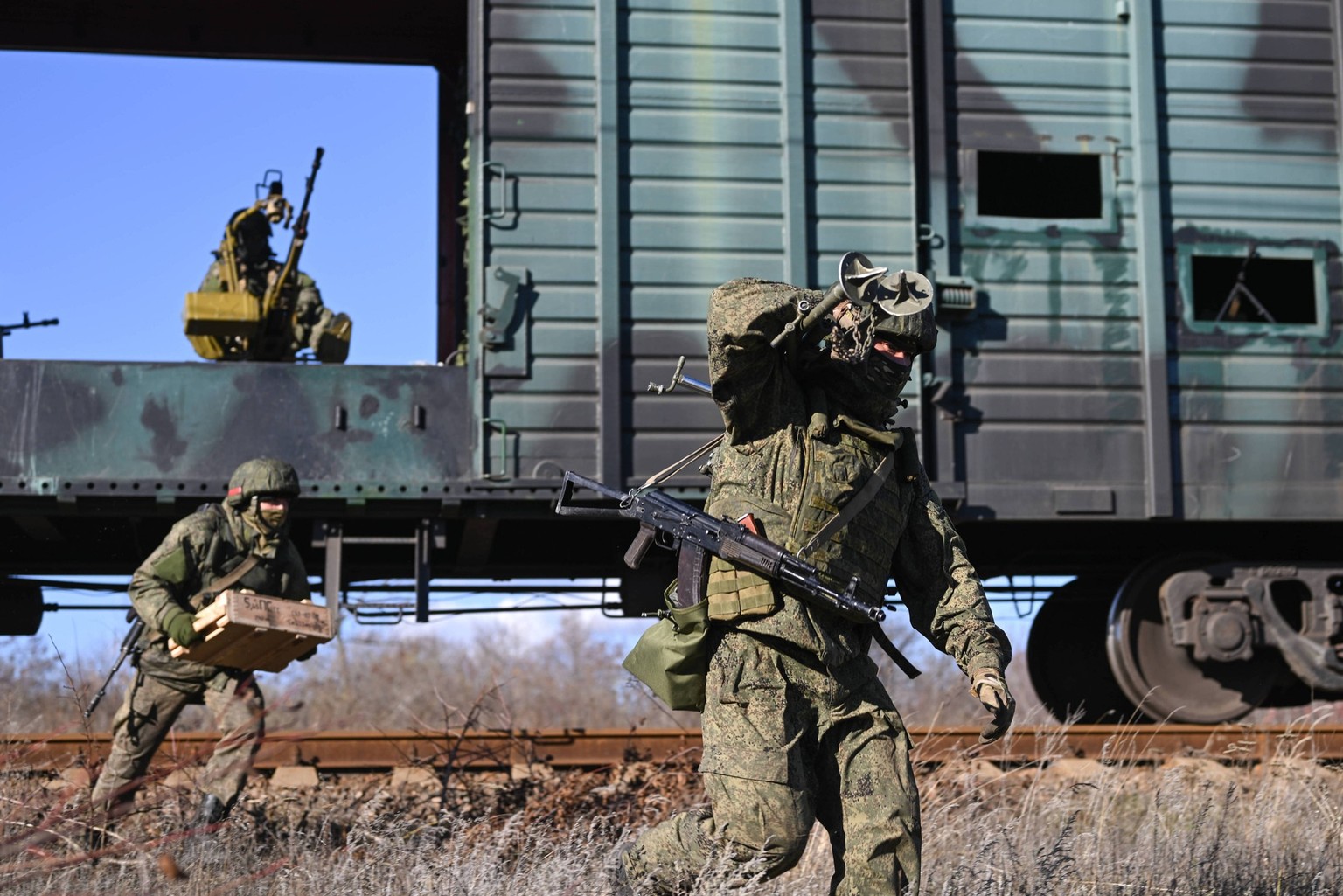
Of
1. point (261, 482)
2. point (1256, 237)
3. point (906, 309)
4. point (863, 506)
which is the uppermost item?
point (1256, 237)

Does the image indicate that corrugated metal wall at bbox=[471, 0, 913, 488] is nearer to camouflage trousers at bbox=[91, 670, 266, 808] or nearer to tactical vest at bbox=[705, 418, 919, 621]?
camouflage trousers at bbox=[91, 670, 266, 808]

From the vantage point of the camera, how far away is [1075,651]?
10.0 m

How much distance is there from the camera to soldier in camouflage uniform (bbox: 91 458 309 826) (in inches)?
254

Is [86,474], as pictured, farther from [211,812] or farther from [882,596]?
[882,596]

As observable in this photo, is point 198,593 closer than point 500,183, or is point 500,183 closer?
point 198,593

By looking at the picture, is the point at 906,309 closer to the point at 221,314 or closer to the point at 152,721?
the point at 152,721

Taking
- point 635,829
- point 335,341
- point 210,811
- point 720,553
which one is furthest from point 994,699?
point 335,341

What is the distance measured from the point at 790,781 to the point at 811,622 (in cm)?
42

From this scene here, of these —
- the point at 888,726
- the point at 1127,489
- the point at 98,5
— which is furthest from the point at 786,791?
the point at 98,5

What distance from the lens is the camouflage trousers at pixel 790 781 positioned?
407 centimetres

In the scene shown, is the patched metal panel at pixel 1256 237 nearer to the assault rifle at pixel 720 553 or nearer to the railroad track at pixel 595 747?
the railroad track at pixel 595 747

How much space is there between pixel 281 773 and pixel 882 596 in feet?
12.7

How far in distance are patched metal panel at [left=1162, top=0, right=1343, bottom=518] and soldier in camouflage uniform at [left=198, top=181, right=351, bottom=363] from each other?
4719 millimetres

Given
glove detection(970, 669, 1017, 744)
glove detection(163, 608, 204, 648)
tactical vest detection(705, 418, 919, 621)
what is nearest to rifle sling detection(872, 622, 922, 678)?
tactical vest detection(705, 418, 919, 621)
